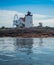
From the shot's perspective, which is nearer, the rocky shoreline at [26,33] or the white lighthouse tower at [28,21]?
the rocky shoreline at [26,33]

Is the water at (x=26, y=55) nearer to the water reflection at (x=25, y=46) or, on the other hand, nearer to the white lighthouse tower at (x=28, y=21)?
the water reflection at (x=25, y=46)

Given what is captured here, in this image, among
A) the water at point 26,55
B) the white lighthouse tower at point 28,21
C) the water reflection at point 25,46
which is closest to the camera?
the water at point 26,55

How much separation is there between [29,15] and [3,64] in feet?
Answer: 278

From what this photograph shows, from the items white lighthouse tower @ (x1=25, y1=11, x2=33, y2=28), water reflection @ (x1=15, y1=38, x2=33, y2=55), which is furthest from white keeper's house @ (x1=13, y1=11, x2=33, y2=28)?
water reflection @ (x1=15, y1=38, x2=33, y2=55)

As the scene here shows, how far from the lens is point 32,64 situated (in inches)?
683

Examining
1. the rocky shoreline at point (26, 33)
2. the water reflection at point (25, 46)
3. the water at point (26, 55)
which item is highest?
the water at point (26, 55)

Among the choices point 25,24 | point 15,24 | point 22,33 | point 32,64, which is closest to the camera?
point 32,64

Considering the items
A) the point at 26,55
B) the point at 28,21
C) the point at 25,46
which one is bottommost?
the point at 25,46

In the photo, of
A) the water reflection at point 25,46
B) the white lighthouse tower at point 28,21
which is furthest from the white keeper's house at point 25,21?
the water reflection at point 25,46

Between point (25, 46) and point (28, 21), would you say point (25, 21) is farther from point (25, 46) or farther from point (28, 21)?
point (25, 46)

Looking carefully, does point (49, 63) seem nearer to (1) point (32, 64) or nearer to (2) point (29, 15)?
(1) point (32, 64)

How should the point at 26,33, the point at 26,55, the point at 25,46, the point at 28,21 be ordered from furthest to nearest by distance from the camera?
the point at 28,21, the point at 26,33, the point at 25,46, the point at 26,55

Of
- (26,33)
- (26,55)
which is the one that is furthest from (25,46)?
(26,33)

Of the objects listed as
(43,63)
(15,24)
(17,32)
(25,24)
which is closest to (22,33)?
(17,32)
